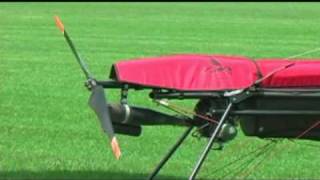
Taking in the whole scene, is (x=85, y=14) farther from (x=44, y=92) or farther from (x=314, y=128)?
(x=314, y=128)

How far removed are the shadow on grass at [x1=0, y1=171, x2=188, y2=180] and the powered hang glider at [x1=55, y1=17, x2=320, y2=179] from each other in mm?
2285

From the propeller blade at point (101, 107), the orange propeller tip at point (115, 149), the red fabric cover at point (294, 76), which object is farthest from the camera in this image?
the red fabric cover at point (294, 76)

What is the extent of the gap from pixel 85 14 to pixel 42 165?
32.3 metres

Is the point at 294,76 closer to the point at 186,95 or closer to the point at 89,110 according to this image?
the point at 186,95

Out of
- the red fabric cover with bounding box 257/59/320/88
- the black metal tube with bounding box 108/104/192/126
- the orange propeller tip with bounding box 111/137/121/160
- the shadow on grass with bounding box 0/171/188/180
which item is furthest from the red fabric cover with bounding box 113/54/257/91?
the shadow on grass with bounding box 0/171/188/180

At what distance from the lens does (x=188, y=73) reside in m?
5.73

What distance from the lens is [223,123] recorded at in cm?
575

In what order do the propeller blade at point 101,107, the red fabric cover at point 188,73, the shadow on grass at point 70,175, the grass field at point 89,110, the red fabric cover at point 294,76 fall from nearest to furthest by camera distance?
the propeller blade at point 101,107 → the red fabric cover at point 188,73 → the red fabric cover at point 294,76 → the shadow on grass at point 70,175 → the grass field at point 89,110

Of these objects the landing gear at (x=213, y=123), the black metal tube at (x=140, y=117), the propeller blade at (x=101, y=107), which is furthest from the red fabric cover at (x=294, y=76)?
the propeller blade at (x=101, y=107)

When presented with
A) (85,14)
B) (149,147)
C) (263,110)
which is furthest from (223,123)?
(85,14)

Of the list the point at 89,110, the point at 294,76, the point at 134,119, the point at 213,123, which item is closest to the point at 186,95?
the point at 213,123

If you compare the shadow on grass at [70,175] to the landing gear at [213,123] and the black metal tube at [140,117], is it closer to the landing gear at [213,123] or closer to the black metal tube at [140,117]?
→ the black metal tube at [140,117]

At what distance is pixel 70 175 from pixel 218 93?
298 cm

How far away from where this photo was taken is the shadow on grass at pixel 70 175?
820cm
